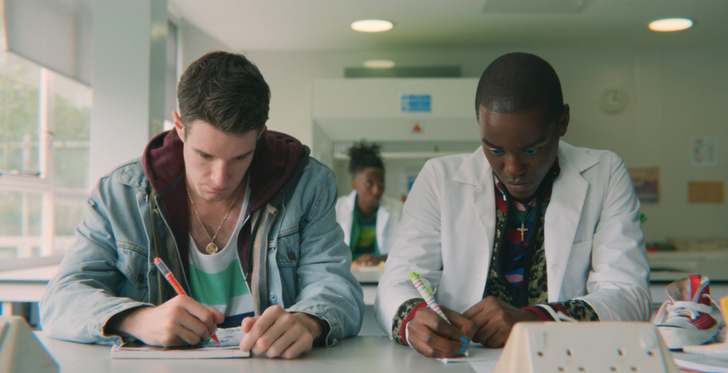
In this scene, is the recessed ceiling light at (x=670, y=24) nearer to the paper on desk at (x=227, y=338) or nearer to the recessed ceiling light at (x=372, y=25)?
the recessed ceiling light at (x=372, y=25)

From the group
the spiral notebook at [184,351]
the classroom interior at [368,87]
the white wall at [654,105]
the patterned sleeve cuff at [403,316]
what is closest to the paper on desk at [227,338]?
the spiral notebook at [184,351]

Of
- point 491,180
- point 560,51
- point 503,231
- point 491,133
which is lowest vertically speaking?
point 503,231

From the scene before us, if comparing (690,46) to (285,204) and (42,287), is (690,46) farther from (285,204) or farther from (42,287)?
(42,287)

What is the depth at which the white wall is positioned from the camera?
4.55m

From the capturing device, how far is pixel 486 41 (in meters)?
4.44

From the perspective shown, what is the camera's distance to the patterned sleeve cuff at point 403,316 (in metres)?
1.12

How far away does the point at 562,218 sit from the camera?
1406 millimetres

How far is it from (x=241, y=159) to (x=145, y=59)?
186 centimetres

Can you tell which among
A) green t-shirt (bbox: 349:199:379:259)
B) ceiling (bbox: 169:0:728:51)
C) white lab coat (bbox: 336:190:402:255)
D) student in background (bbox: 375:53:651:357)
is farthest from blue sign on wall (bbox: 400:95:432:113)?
student in background (bbox: 375:53:651:357)

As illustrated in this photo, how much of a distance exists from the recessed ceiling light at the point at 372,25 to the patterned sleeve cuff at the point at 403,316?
304 cm

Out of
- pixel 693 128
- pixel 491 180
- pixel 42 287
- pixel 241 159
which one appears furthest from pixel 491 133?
pixel 693 128

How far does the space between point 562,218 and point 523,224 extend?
10 centimetres

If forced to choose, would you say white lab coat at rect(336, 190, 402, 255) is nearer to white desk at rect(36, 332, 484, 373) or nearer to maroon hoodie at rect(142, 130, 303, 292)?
maroon hoodie at rect(142, 130, 303, 292)

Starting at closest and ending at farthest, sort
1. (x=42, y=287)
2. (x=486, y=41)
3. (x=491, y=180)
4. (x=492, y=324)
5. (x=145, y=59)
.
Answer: (x=492, y=324), (x=491, y=180), (x=42, y=287), (x=145, y=59), (x=486, y=41)
